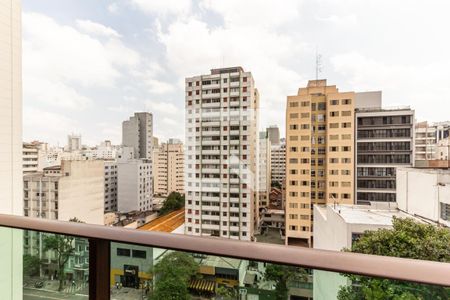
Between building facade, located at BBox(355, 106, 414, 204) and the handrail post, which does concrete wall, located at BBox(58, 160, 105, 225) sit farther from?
building facade, located at BBox(355, 106, 414, 204)

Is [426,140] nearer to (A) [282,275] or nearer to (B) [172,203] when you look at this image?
(A) [282,275]

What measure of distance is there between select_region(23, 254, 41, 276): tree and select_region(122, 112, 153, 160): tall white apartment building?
865 mm

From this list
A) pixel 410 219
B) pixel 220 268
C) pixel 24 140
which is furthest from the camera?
pixel 24 140

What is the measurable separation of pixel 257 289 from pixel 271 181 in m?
0.87

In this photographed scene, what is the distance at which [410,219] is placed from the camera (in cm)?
161

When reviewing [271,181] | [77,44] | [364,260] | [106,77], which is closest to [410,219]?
[271,181]

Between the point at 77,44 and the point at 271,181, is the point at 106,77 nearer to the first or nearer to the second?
the point at 77,44

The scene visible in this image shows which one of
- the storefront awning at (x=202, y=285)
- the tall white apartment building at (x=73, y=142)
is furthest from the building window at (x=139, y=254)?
the tall white apartment building at (x=73, y=142)

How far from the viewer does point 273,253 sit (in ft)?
2.92

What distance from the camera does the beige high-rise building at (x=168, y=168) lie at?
1972 mm

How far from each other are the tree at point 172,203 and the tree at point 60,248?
2.36 ft

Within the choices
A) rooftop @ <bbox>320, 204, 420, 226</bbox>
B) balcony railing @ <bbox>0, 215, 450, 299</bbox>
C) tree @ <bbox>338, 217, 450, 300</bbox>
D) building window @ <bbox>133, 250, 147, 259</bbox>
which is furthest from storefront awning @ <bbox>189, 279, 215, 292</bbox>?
rooftop @ <bbox>320, 204, 420, 226</bbox>

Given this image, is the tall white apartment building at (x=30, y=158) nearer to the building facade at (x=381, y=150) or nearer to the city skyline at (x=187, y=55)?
the city skyline at (x=187, y=55)

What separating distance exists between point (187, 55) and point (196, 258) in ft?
4.59
